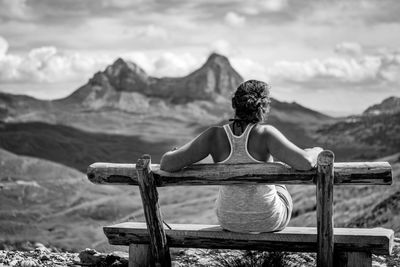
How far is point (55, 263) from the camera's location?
37.0 ft

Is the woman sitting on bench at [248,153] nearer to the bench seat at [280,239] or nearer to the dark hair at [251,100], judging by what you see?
the dark hair at [251,100]

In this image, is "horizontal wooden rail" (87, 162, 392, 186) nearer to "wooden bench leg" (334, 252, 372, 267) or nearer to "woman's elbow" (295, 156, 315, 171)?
"woman's elbow" (295, 156, 315, 171)

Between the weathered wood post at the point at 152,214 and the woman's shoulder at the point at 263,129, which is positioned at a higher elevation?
A: the woman's shoulder at the point at 263,129

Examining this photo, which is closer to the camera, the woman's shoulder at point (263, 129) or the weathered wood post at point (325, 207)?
the weathered wood post at point (325, 207)

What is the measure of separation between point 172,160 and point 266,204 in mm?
1360

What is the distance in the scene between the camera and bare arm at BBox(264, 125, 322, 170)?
23.6 ft

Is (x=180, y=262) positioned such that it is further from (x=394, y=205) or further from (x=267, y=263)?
(x=394, y=205)

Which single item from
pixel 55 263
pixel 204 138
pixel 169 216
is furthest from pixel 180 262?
pixel 169 216

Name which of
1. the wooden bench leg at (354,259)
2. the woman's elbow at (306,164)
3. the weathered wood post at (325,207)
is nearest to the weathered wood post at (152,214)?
the woman's elbow at (306,164)

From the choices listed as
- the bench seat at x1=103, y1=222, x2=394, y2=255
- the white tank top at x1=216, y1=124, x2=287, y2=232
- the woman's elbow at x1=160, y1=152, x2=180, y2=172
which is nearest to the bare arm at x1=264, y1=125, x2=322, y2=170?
the white tank top at x1=216, y1=124, x2=287, y2=232

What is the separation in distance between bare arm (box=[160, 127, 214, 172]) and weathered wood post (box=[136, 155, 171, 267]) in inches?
9.8

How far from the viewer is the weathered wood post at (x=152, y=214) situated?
7.94 m

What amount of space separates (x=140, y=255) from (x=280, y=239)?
2169 mm

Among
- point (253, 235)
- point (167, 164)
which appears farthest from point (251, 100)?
point (253, 235)
